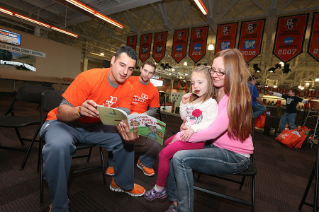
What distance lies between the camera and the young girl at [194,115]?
1316 millimetres

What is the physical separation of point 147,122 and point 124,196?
92 cm

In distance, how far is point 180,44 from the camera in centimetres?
719

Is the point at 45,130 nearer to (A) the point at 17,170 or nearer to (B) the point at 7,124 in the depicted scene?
(B) the point at 7,124

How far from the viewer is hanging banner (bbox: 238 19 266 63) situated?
5.47 m

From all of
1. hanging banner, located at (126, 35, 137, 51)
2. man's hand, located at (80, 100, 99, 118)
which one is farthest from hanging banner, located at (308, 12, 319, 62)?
hanging banner, located at (126, 35, 137, 51)

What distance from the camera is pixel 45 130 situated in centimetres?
134

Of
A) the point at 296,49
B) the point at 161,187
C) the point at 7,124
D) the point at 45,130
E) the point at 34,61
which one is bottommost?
the point at 161,187

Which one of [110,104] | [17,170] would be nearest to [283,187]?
[110,104]

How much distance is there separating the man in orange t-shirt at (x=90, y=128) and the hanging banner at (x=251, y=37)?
549 cm

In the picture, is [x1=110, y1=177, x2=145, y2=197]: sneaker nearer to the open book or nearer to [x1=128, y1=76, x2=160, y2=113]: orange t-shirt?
the open book

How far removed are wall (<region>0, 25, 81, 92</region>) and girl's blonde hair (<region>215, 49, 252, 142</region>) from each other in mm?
11627

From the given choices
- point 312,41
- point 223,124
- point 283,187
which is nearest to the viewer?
point 223,124

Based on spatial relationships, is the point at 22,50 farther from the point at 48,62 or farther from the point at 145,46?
the point at 145,46

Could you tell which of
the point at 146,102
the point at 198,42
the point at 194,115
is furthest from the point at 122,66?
the point at 198,42
